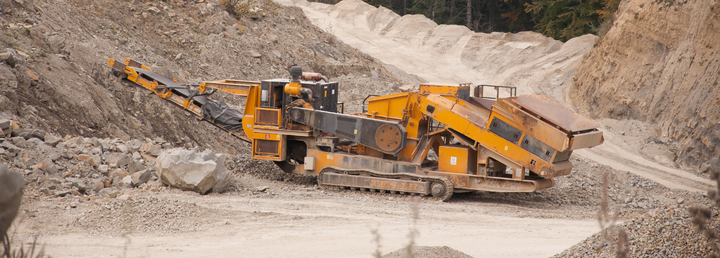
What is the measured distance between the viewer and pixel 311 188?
11.3 meters

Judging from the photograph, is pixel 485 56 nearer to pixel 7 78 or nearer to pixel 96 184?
pixel 7 78

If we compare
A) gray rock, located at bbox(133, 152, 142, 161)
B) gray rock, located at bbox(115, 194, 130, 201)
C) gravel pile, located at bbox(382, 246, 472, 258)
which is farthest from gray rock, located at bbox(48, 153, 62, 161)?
gravel pile, located at bbox(382, 246, 472, 258)

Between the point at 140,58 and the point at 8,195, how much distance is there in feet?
49.9

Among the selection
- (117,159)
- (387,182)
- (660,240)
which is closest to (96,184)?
(117,159)

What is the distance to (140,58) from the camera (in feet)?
56.5

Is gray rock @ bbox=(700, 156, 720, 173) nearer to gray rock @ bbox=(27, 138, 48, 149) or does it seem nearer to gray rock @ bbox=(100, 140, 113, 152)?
gray rock @ bbox=(100, 140, 113, 152)

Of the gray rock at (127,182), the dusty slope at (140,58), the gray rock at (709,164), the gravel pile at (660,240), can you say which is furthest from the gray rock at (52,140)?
the gray rock at (709,164)

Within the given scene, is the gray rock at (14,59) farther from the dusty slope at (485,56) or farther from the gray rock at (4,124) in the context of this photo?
the dusty slope at (485,56)

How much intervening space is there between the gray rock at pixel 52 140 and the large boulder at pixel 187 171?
1823 mm

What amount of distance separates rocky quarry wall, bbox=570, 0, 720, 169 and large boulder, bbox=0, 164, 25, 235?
16954 millimetres

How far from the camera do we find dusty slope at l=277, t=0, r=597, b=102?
1111 inches

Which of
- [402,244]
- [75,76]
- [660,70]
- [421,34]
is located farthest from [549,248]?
[421,34]

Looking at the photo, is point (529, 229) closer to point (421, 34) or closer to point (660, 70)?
point (660, 70)

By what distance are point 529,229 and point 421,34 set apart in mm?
29140
